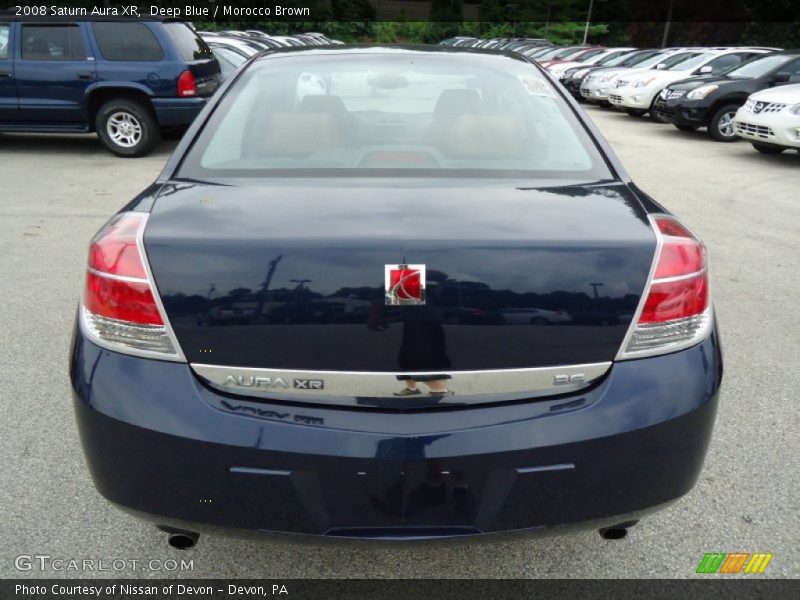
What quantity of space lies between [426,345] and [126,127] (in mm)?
9450

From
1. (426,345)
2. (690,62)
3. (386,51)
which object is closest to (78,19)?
(386,51)

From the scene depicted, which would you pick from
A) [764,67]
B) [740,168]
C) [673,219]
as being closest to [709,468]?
[673,219]

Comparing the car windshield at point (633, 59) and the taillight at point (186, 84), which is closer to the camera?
the taillight at point (186, 84)

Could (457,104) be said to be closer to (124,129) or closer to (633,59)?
(124,129)

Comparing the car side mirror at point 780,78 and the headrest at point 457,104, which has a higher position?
the headrest at point 457,104

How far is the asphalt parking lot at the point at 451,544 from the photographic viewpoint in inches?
89.4

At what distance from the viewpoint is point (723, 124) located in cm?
1262

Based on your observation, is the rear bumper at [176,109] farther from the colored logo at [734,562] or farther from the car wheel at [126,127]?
the colored logo at [734,562]

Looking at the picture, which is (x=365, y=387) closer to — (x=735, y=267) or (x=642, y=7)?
(x=735, y=267)

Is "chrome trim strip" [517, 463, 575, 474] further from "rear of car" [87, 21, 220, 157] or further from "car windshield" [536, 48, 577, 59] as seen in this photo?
"car windshield" [536, 48, 577, 59]

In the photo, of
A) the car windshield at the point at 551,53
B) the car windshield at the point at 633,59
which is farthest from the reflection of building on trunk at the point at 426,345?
the car windshield at the point at 551,53

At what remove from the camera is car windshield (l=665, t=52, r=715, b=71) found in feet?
50.5

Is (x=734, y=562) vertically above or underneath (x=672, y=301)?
underneath
